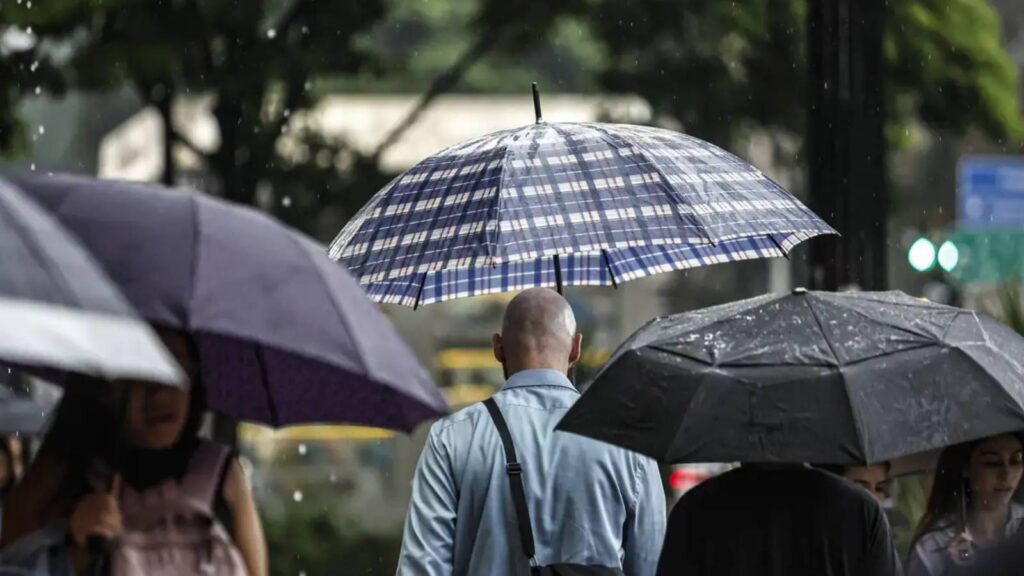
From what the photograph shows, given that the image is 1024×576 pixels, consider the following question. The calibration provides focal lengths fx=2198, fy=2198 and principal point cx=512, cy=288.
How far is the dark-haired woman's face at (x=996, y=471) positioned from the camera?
5.15 meters

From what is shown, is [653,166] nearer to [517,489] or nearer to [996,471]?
[517,489]

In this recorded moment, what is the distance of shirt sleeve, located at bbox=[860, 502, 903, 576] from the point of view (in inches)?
178

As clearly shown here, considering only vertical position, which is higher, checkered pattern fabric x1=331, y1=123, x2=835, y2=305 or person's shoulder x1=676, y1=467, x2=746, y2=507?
checkered pattern fabric x1=331, y1=123, x2=835, y2=305

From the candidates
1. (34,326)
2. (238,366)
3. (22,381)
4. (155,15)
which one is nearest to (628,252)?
(238,366)

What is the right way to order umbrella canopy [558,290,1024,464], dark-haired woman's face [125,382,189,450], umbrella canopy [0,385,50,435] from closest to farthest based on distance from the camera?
dark-haired woman's face [125,382,189,450]
umbrella canopy [558,290,1024,464]
umbrella canopy [0,385,50,435]

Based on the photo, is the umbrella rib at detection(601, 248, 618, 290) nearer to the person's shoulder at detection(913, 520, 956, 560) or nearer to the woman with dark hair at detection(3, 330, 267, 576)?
the person's shoulder at detection(913, 520, 956, 560)

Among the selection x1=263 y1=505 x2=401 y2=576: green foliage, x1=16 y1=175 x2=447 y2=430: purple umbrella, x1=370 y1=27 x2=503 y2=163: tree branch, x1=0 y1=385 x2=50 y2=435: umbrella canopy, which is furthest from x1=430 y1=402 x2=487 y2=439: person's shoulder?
x1=370 y1=27 x2=503 y2=163: tree branch

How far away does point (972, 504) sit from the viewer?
5.20 meters

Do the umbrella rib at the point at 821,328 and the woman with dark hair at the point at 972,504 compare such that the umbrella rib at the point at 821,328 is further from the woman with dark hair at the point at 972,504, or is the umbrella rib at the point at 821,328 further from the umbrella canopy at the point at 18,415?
the umbrella canopy at the point at 18,415

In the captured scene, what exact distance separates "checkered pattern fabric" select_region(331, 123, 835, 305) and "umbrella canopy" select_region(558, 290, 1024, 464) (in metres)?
0.78

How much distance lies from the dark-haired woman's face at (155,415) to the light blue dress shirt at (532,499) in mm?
1424

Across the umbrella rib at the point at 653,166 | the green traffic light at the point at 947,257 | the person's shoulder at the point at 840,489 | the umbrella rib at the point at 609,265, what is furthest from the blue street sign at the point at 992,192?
the person's shoulder at the point at 840,489

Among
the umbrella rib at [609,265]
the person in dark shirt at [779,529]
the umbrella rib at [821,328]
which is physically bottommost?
the person in dark shirt at [779,529]

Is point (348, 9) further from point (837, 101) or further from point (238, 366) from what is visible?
point (238, 366)
